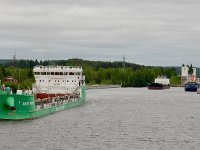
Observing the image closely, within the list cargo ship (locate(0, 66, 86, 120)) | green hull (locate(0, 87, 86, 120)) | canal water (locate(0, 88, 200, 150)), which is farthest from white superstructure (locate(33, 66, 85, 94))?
green hull (locate(0, 87, 86, 120))

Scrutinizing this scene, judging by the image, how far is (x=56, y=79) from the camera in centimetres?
9688

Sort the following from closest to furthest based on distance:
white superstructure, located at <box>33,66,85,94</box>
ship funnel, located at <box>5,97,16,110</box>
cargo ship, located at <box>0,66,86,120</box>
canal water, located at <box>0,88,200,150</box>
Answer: canal water, located at <box>0,88,200,150</box> → ship funnel, located at <box>5,97,16,110</box> → cargo ship, located at <box>0,66,86,120</box> → white superstructure, located at <box>33,66,85,94</box>

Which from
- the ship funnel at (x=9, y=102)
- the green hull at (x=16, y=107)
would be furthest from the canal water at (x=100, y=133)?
the ship funnel at (x=9, y=102)

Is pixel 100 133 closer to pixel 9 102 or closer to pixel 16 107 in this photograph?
pixel 16 107

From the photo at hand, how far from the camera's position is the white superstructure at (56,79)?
9588 centimetres

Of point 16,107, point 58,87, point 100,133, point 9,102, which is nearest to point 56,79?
point 58,87

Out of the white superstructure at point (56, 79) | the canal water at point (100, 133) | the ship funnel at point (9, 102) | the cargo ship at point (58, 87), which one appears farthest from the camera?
the white superstructure at point (56, 79)

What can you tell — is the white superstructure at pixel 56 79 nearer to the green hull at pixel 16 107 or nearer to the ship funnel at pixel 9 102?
the green hull at pixel 16 107

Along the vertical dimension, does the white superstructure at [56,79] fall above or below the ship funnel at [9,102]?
above

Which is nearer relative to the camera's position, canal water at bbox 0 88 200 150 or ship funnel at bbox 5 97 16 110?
canal water at bbox 0 88 200 150

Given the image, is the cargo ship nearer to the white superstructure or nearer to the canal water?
the white superstructure

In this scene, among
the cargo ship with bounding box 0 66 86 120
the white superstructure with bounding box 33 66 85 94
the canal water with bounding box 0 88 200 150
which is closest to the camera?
the canal water with bounding box 0 88 200 150

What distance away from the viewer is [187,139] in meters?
53.9

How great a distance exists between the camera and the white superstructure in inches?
3775
